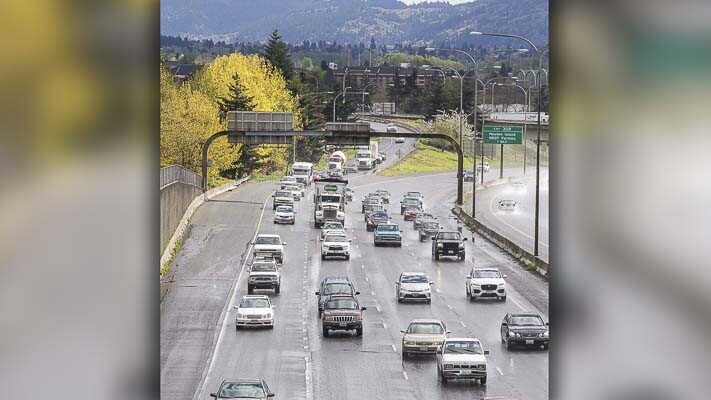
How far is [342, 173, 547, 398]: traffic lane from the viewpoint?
84.9ft

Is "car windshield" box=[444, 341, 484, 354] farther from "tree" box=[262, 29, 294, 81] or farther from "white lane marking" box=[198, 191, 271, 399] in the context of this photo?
"tree" box=[262, 29, 294, 81]

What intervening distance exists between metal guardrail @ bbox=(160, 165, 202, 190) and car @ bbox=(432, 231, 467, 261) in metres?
11.0

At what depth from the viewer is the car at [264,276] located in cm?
3950

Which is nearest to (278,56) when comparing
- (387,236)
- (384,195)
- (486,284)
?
(384,195)

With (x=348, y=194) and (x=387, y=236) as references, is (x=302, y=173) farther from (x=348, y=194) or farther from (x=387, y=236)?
(x=387, y=236)

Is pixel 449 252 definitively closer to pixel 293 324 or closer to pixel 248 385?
pixel 293 324

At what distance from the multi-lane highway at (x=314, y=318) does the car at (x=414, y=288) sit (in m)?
0.37

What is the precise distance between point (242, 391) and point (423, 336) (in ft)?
33.7

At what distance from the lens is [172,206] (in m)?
45.5

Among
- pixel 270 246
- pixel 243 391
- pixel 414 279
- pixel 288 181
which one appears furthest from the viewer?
pixel 288 181

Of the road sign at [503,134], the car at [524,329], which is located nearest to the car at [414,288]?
the car at [524,329]

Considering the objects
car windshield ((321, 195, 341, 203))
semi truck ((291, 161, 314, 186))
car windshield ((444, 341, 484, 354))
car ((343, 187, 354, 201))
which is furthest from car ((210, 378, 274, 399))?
semi truck ((291, 161, 314, 186))
